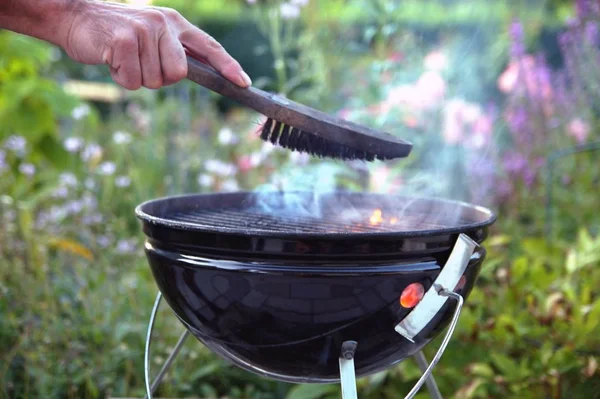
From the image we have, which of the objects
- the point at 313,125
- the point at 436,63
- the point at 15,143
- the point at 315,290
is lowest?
the point at 15,143

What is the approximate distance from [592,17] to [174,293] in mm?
2646

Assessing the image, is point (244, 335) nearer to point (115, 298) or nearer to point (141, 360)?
point (141, 360)

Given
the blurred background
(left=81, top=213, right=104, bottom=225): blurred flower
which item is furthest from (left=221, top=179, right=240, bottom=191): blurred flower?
(left=81, top=213, right=104, bottom=225): blurred flower

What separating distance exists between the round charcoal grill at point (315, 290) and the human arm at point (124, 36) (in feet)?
1.13

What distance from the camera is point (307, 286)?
146 cm

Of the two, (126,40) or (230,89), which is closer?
(126,40)

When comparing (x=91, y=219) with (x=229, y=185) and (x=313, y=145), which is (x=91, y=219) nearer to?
(x=229, y=185)

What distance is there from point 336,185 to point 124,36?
1970 millimetres

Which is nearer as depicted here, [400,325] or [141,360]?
[400,325]

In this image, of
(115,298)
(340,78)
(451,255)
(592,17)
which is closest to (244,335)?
(451,255)

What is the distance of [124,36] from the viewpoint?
1532 millimetres

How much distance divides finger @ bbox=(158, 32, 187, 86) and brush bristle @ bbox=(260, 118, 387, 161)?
10.5 inches

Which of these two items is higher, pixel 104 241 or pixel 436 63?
pixel 436 63

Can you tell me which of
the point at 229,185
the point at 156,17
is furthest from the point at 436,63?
the point at 156,17
